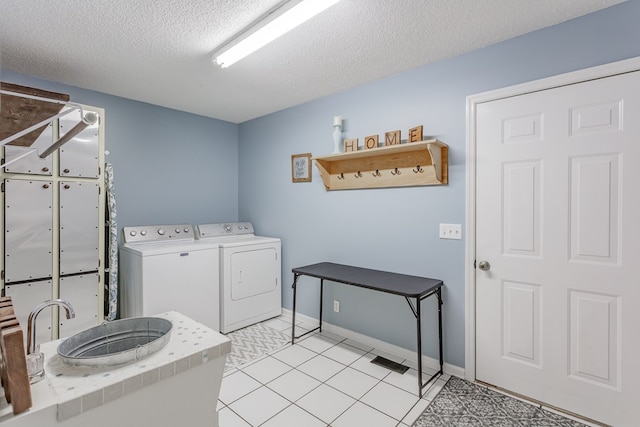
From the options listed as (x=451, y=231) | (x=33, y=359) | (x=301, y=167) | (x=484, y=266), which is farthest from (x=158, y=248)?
(x=484, y=266)

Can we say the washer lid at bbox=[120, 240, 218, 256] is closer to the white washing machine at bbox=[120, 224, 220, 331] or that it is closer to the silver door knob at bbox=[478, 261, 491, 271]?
the white washing machine at bbox=[120, 224, 220, 331]

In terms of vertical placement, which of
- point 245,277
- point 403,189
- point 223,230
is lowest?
point 245,277

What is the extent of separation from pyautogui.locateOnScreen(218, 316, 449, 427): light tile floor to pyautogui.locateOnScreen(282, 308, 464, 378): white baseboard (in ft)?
0.17

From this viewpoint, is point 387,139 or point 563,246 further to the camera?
point 387,139

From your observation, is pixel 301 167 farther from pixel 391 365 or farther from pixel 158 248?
pixel 391 365

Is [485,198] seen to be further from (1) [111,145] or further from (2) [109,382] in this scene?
(1) [111,145]

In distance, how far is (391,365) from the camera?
2611 mm

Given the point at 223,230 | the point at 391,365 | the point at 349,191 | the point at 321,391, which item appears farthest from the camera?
the point at 223,230

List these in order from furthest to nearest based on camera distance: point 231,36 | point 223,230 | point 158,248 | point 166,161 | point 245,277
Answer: point 223,230 → point 166,161 → point 245,277 → point 158,248 → point 231,36

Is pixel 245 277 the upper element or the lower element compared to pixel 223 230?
lower

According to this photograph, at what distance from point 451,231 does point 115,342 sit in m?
2.25

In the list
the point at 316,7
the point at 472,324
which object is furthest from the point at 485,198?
the point at 316,7

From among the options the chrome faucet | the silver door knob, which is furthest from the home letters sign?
the chrome faucet

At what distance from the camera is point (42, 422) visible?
2.82 ft
